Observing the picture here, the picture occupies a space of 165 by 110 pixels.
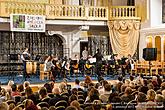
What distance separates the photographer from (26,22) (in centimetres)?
1708

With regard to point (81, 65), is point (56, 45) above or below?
above

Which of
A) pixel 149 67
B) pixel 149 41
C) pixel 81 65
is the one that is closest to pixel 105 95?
pixel 81 65

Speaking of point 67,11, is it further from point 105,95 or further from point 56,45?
point 105,95

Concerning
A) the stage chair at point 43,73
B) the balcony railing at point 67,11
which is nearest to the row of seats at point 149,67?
the balcony railing at point 67,11

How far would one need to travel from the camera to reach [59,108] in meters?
6.13

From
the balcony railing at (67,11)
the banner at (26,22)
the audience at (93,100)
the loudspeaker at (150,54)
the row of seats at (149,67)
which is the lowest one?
the audience at (93,100)

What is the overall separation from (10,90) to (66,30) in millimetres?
13060

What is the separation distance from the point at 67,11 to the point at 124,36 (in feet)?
11.1

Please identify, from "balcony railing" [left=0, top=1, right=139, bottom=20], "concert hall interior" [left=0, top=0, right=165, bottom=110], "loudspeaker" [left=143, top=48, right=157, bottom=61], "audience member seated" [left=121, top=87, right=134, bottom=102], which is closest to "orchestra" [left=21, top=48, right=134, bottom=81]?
"concert hall interior" [left=0, top=0, right=165, bottom=110]

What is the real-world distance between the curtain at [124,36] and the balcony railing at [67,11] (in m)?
0.38

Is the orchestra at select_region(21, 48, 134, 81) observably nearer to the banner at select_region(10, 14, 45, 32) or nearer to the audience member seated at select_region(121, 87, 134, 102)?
the banner at select_region(10, 14, 45, 32)

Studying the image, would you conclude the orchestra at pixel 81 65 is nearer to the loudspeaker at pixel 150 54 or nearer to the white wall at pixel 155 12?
the loudspeaker at pixel 150 54

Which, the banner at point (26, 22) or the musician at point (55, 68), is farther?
the banner at point (26, 22)

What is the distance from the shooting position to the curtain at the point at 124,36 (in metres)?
19.5
